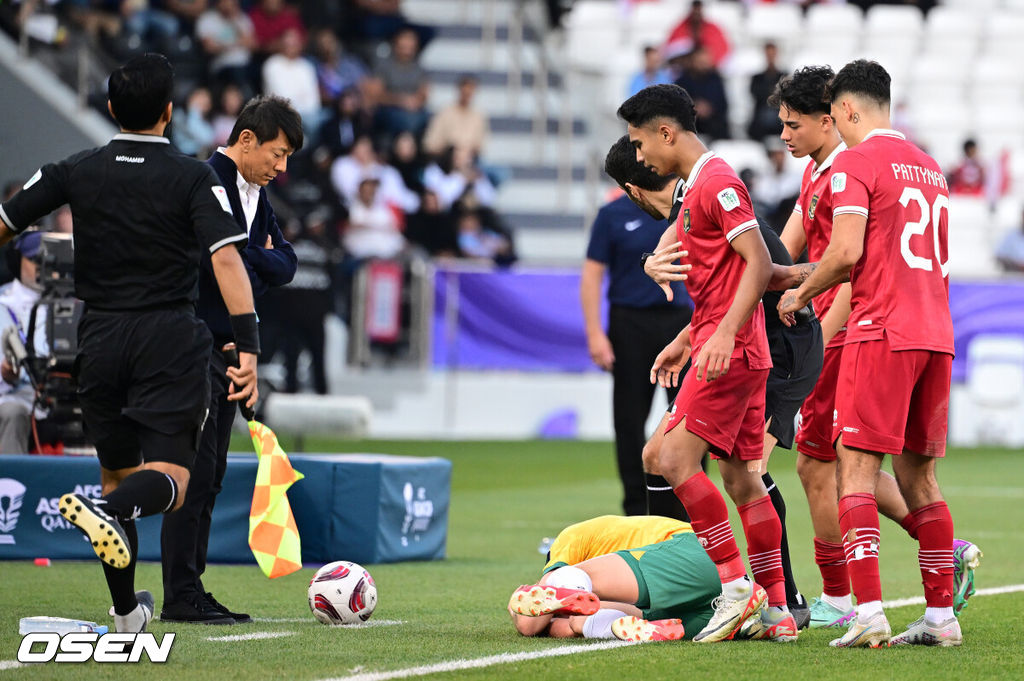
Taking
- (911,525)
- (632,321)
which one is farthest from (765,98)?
(911,525)

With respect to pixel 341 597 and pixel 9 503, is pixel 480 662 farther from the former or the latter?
pixel 9 503

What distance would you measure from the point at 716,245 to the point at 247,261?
2.02 metres

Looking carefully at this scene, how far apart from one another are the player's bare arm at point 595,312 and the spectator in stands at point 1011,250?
11.8 m

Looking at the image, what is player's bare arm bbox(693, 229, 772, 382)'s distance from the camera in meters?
5.79

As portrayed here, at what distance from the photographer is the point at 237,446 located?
15180 mm

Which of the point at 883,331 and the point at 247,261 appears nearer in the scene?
the point at 883,331

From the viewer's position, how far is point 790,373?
6.78 metres

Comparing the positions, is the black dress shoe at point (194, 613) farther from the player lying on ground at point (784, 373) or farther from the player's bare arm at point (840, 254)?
the player's bare arm at point (840, 254)

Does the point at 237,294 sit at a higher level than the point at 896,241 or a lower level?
lower

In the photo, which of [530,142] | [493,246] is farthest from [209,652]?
[530,142]

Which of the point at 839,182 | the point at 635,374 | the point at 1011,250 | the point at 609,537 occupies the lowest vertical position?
the point at 609,537

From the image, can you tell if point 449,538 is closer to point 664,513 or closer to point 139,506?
point 664,513

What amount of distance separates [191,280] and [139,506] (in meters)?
0.85

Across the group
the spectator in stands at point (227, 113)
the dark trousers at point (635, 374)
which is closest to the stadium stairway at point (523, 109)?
the spectator in stands at point (227, 113)
